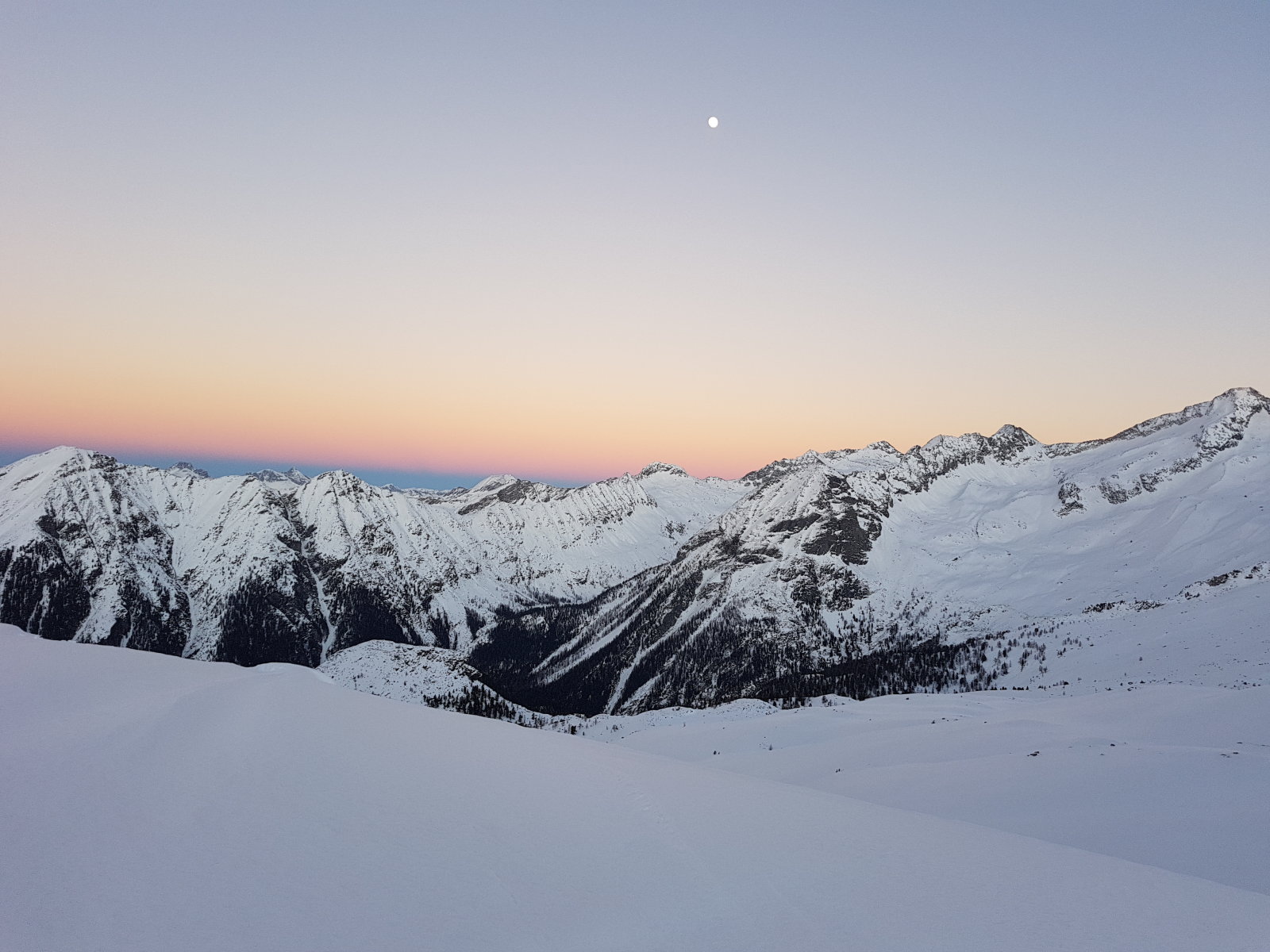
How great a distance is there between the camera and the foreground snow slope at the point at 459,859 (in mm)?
5395

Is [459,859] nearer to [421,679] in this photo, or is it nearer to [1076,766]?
[1076,766]

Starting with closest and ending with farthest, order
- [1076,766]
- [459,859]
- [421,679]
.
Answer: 1. [459,859]
2. [1076,766]
3. [421,679]

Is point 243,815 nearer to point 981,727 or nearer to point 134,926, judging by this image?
point 134,926

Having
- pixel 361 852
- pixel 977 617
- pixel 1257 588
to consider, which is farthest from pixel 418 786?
pixel 977 617

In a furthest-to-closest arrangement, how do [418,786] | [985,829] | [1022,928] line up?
1. [985,829]
2. [418,786]
3. [1022,928]

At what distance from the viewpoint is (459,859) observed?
6.59m

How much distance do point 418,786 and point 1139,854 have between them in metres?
15.3

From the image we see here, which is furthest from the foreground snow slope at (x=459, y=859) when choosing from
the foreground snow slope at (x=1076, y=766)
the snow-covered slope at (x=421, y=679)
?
the snow-covered slope at (x=421, y=679)

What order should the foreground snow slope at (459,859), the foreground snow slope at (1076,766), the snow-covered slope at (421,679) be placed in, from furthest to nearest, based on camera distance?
the snow-covered slope at (421,679) < the foreground snow slope at (1076,766) < the foreground snow slope at (459,859)

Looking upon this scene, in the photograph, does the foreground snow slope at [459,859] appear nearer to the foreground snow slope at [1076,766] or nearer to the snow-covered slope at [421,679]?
the foreground snow slope at [1076,766]

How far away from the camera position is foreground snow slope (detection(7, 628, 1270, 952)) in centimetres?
539

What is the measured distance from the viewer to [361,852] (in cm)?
648

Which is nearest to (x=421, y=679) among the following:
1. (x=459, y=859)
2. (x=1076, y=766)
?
(x=1076, y=766)

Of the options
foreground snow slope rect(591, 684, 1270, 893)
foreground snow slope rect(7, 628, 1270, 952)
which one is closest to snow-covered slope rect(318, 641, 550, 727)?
foreground snow slope rect(591, 684, 1270, 893)
